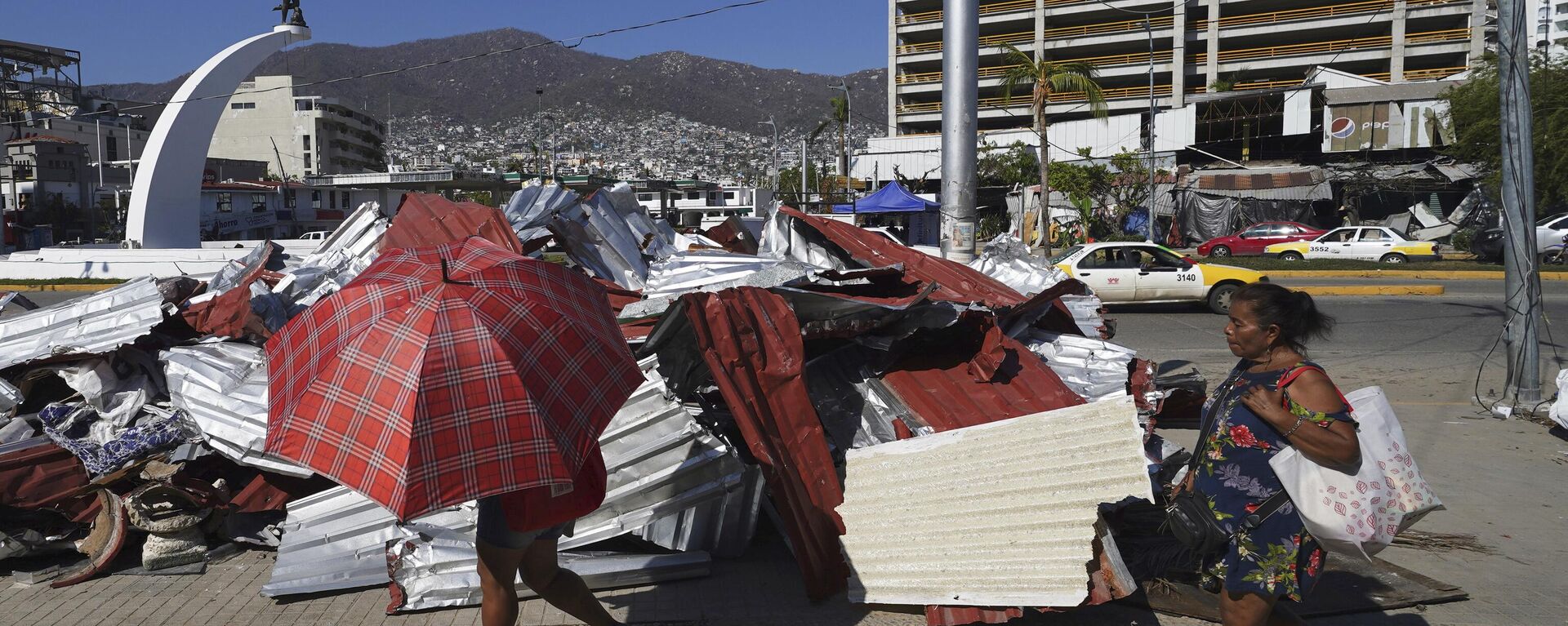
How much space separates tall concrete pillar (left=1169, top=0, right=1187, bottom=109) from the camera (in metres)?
60.0

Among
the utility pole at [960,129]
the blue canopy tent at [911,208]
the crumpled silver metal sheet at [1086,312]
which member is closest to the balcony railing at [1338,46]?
the blue canopy tent at [911,208]

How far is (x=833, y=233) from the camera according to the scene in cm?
725

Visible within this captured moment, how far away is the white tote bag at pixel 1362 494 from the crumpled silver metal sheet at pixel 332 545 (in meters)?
3.48

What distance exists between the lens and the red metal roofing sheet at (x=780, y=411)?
13.8 feet

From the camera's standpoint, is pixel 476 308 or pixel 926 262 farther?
pixel 926 262

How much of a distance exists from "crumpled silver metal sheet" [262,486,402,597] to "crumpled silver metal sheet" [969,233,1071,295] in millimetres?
5101

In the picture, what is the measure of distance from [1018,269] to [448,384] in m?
6.51

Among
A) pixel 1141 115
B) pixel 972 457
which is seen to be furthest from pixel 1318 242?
pixel 972 457

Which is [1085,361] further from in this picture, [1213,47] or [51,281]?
[1213,47]

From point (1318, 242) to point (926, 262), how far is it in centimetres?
2504

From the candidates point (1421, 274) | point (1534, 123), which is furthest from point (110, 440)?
point (1534, 123)

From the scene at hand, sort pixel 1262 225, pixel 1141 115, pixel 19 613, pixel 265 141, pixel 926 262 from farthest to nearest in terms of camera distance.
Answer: pixel 265 141 → pixel 1141 115 → pixel 1262 225 → pixel 926 262 → pixel 19 613

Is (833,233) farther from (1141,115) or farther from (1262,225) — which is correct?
(1141,115)

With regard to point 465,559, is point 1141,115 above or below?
above
